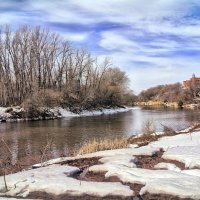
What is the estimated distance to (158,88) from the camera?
458 ft

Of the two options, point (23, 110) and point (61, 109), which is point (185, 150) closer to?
point (23, 110)

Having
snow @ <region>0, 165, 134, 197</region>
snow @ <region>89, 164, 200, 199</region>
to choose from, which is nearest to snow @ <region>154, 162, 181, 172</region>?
snow @ <region>89, 164, 200, 199</region>

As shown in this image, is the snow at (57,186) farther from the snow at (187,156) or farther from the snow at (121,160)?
the snow at (187,156)

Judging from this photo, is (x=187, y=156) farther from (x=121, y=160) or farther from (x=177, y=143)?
(x=177, y=143)

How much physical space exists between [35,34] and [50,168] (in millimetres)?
58100

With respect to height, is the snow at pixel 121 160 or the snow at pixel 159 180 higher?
the snow at pixel 121 160

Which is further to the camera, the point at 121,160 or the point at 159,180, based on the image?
the point at 121,160

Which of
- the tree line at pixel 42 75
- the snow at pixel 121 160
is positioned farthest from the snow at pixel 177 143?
the tree line at pixel 42 75

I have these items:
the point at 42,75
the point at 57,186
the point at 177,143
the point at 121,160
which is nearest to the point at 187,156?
the point at 121,160

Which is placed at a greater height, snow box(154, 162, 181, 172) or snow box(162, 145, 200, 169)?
snow box(162, 145, 200, 169)

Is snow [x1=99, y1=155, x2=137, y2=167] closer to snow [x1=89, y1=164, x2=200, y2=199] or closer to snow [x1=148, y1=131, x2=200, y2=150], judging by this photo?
snow [x1=89, y1=164, x2=200, y2=199]

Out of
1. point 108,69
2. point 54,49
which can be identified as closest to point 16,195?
point 54,49

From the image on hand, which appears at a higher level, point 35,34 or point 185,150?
point 35,34

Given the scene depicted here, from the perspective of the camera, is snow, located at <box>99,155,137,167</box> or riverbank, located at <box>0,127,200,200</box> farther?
snow, located at <box>99,155,137,167</box>
